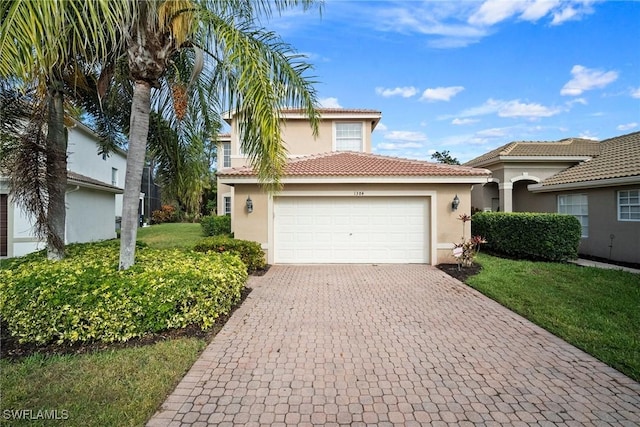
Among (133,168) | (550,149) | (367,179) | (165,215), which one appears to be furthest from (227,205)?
(550,149)

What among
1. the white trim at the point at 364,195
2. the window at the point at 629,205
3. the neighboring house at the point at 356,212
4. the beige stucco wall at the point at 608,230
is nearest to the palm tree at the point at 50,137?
the neighboring house at the point at 356,212

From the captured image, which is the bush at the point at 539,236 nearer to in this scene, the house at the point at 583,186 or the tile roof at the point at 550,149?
the house at the point at 583,186

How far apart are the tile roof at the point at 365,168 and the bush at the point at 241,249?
2.34 meters

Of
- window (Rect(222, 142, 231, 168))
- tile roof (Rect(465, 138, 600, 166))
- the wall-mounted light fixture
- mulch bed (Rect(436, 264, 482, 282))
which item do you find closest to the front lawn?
mulch bed (Rect(436, 264, 482, 282))

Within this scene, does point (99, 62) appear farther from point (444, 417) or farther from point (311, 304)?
point (444, 417)

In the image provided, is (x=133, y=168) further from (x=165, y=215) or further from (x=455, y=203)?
(x=165, y=215)

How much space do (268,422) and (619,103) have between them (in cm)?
1808

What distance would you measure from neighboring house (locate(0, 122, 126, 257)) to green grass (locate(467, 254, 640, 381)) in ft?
41.4

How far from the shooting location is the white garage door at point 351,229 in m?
11.0

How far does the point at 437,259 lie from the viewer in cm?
1072

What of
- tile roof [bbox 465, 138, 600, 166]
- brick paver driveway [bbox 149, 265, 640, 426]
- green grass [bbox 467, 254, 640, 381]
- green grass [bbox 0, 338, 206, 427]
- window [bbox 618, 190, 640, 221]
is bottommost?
brick paver driveway [bbox 149, 265, 640, 426]

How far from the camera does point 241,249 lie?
959cm

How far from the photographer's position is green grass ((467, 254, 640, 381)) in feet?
15.0

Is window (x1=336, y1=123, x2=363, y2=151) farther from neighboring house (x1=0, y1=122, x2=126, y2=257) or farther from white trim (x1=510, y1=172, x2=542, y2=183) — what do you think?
neighboring house (x1=0, y1=122, x2=126, y2=257)
